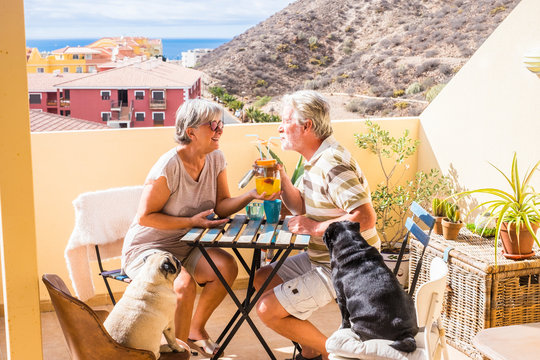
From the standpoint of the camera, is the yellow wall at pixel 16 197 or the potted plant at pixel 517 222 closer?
the yellow wall at pixel 16 197

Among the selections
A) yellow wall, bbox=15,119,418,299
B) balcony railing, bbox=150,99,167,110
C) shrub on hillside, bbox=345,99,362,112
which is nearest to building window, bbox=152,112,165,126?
balcony railing, bbox=150,99,167,110

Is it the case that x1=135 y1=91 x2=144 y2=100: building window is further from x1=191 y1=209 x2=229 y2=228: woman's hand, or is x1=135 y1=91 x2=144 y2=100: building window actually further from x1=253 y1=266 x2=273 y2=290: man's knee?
x1=253 y1=266 x2=273 y2=290: man's knee

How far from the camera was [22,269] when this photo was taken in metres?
2.13

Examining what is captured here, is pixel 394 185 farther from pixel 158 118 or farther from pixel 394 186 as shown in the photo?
pixel 158 118

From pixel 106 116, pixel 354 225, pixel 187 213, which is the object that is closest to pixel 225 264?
pixel 187 213

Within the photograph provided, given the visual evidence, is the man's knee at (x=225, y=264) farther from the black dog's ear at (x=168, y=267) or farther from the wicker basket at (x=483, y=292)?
the wicker basket at (x=483, y=292)

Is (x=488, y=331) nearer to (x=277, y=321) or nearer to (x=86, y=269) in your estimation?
(x=277, y=321)

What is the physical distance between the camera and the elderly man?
2.71m

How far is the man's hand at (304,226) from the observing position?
2809mm

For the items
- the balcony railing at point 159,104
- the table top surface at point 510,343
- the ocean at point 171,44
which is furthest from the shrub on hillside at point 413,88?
the table top surface at point 510,343

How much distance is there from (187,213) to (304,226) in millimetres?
653

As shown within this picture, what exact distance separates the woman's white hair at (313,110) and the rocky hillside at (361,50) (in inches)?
348

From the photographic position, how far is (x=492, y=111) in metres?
3.93

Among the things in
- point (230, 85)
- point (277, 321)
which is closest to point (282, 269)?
point (277, 321)
